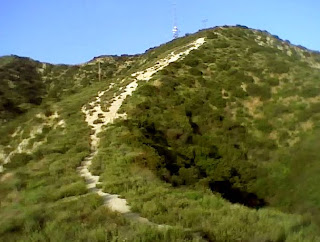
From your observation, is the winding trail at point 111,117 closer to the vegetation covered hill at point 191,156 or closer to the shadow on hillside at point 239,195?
the vegetation covered hill at point 191,156

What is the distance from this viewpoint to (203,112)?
3644cm

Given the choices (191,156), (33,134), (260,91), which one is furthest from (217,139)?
(33,134)

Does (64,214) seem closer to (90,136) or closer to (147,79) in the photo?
(90,136)

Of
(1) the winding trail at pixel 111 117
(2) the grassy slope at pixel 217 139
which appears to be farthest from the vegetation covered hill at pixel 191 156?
(1) the winding trail at pixel 111 117

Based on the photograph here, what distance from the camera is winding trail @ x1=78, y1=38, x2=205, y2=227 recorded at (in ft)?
48.4

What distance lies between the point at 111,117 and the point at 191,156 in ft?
28.9

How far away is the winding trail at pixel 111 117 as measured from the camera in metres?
14.7

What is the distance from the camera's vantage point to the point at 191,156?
92.3 ft

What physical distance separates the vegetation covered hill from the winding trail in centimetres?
44

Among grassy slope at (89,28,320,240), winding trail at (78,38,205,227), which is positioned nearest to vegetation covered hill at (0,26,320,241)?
grassy slope at (89,28,320,240)

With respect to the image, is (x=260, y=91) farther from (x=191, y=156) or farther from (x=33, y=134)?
(x=33, y=134)

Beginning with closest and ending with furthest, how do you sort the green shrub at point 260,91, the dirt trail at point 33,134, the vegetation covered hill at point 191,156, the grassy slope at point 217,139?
the vegetation covered hill at point 191,156, the grassy slope at point 217,139, the dirt trail at point 33,134, the green shrub at point 260,91

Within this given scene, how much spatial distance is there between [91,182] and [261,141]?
1682cm

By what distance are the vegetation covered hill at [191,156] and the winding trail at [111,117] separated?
438mm
